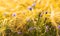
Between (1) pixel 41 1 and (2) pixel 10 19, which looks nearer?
(2) pixel 10 19

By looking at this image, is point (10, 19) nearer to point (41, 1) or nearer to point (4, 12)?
point (4, 12)

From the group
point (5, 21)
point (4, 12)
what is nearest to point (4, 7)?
point (4, 12)

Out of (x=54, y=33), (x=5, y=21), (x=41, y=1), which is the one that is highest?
(x=41, y=1)

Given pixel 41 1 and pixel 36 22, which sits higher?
pixel 41 1

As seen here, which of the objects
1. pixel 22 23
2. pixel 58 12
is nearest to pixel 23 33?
pixel 22 23

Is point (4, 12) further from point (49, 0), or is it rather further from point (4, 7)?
point (49, 0)

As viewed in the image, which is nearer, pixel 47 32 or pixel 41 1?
pixel 47 32
